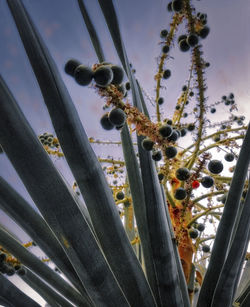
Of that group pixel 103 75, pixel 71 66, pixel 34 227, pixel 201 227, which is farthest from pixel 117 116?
pixel 201 227

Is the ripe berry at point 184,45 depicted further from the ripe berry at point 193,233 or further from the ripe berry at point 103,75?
the ripe berry at point 193,233

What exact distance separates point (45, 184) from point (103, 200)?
0.76 ft

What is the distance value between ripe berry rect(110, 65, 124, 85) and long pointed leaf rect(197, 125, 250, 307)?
59 cm

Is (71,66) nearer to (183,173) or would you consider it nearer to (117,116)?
(117,116)

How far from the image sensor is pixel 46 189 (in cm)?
72

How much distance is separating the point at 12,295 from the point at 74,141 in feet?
2.39

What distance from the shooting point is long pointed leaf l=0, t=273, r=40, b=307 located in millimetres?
1006

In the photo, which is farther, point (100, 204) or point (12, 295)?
point (12, 295)

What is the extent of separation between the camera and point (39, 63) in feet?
2.60

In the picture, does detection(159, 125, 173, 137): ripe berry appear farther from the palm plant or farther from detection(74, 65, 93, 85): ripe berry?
detection(74, 65, 93, 85): ripe berry

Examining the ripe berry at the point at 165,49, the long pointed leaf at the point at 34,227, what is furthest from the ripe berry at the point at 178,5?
the long pointed leaf at the point at 34,227

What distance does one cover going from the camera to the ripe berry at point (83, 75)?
101 centimetres

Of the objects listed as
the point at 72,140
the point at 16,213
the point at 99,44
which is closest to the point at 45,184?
the point at 72,140

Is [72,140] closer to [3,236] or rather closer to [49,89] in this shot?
[49,89]
